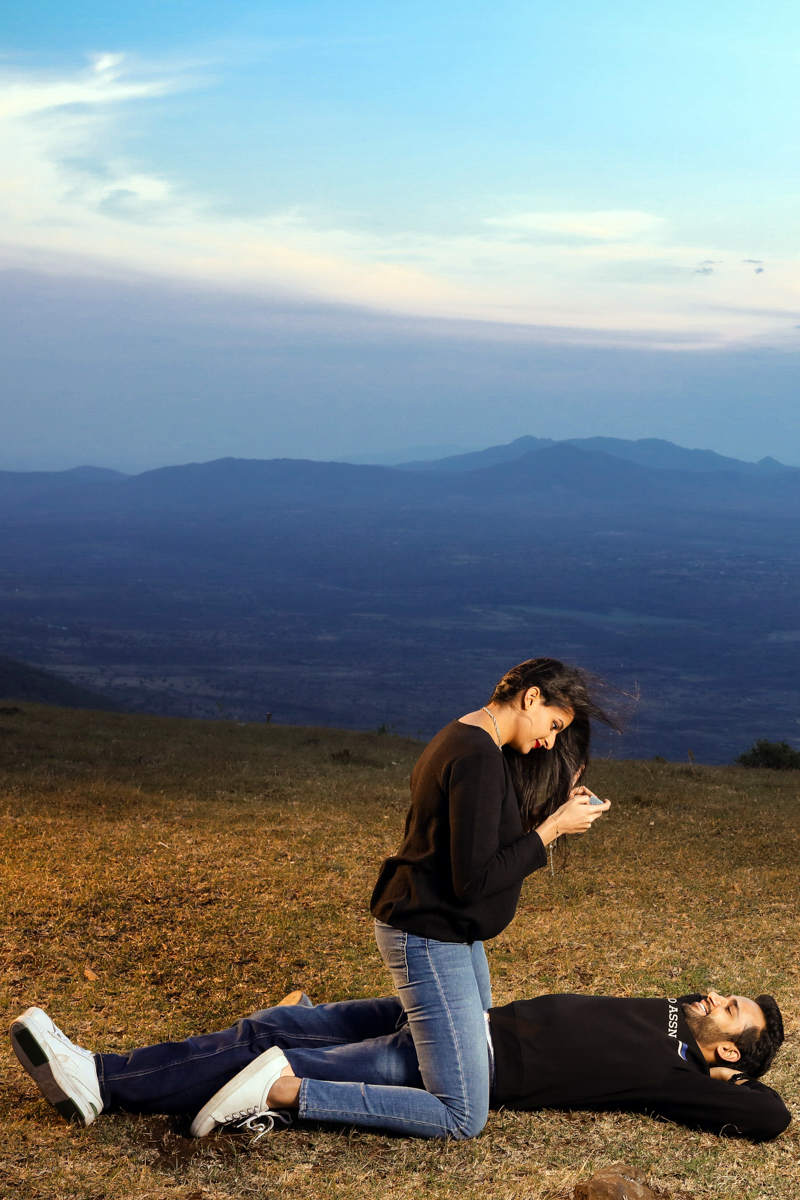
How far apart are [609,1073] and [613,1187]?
79 centimetres

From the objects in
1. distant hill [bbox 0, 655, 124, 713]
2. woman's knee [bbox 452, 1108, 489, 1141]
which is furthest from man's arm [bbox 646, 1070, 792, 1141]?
distant hill [bbox 0, 655, 124, 713]

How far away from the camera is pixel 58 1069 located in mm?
4270

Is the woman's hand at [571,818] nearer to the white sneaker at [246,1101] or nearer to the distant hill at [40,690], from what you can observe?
the white sneaker at [246,1101]

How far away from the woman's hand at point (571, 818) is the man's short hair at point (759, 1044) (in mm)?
1435

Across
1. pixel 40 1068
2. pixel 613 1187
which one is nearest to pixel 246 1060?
pixel 40 1068

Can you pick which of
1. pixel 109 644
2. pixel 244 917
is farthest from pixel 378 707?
pixel 244 917

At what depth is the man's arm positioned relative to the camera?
4.64 metres

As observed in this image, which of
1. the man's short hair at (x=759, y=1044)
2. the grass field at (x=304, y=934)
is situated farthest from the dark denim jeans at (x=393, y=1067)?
the man's short hair at (x=759, y=1044)

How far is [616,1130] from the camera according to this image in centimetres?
470

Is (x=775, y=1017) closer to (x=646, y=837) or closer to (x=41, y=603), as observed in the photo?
(x=646, y=837)

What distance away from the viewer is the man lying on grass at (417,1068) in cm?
430

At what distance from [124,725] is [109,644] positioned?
135 m

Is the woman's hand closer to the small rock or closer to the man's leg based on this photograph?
the man's leg

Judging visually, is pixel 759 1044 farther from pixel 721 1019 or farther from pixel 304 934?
pixel 304 934
